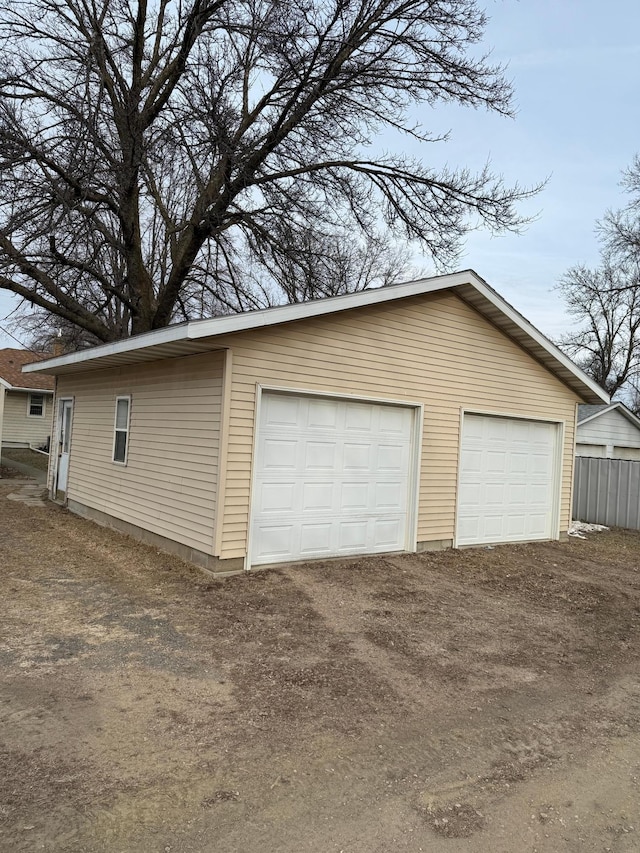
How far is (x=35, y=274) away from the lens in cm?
1302

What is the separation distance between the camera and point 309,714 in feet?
13.3

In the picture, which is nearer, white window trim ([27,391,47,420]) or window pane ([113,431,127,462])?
window pane ([113,431,127,462])

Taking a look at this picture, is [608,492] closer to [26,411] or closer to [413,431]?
[413,431]

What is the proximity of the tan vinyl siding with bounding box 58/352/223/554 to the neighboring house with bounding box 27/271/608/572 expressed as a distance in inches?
1.3

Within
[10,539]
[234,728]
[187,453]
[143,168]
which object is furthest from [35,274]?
[234,728]

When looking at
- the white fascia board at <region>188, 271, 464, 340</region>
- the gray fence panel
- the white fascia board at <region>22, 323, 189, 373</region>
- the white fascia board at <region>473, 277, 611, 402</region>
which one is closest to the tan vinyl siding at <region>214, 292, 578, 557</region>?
the white fascia board at <region>188, 271, 464, 340</region>

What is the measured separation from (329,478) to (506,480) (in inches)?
155

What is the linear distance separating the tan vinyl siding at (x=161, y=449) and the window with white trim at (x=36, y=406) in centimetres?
1782

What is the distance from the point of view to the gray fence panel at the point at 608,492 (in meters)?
14.8

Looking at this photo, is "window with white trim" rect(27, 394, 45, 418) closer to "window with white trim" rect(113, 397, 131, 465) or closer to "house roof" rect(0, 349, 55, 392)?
"house roof" rect(0, 349, 55, 392)

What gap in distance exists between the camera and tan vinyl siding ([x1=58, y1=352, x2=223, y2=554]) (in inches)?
301

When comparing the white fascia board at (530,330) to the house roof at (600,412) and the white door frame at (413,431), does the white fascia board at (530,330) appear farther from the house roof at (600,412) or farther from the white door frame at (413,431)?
the house roof at (600,412)

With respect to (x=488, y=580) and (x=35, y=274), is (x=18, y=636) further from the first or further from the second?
(x=35, y=274)

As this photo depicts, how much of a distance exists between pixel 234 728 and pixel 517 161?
11.9m
